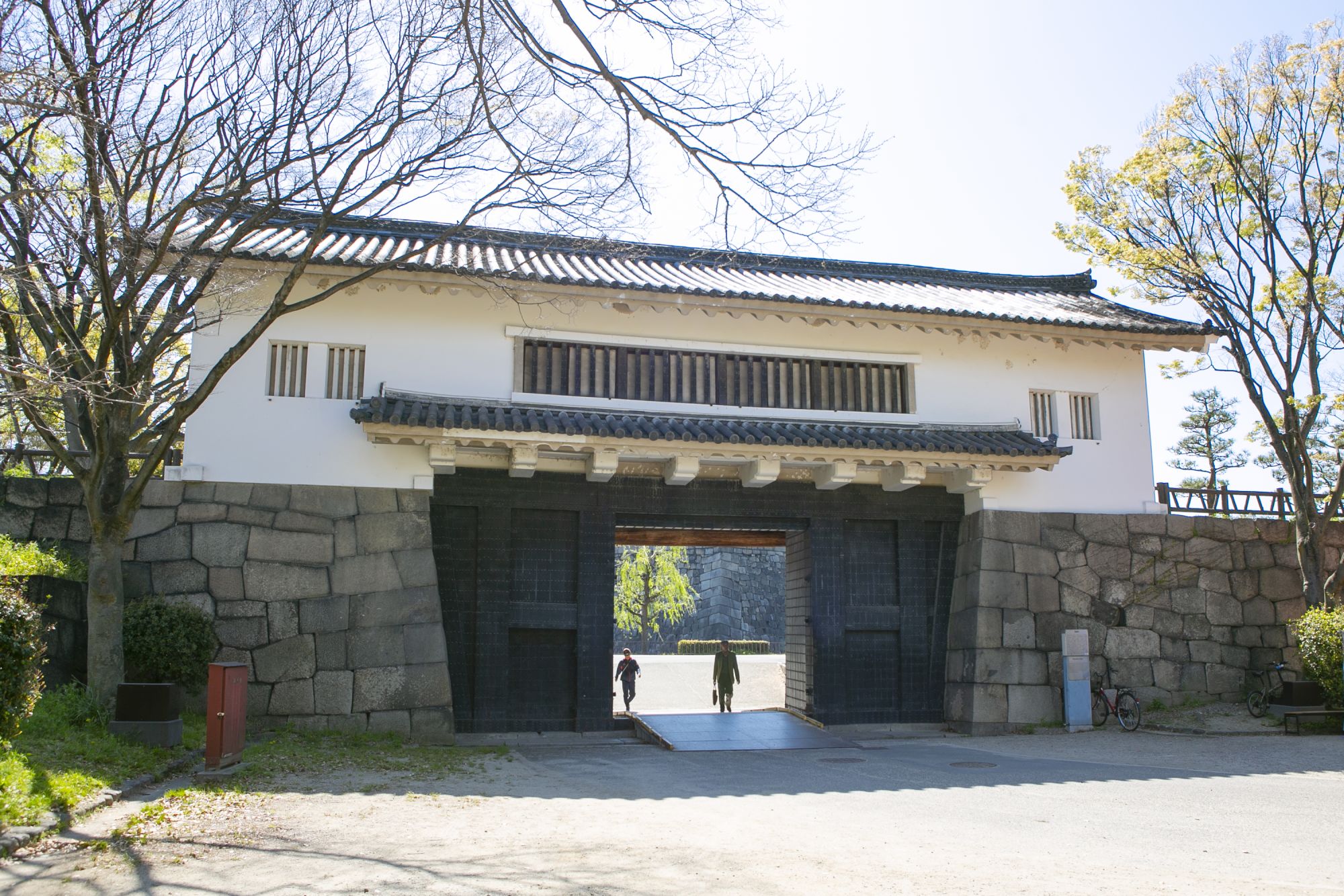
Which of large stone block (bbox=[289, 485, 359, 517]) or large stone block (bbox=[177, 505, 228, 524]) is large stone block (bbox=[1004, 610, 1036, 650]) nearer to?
large stone block (bbox=[289, 485, 359, 517])

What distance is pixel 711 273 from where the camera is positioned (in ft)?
52.0

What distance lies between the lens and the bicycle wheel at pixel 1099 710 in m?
14.2

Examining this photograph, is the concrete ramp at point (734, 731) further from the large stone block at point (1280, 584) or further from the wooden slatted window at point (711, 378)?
the large stone block at point (1280, 584)

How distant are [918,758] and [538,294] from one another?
25.6ft

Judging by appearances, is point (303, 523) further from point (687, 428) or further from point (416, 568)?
point (687, 428)

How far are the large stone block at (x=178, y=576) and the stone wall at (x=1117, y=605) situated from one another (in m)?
10.7

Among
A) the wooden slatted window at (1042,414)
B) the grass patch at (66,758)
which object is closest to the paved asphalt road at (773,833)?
the grass patch at (66,758)

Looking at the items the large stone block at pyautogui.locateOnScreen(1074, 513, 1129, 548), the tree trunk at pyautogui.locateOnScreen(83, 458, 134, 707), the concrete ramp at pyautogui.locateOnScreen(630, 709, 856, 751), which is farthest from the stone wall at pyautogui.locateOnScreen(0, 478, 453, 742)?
the large stone block at pyautogui.locateOnScreen(1074, 513, 1129, 548)

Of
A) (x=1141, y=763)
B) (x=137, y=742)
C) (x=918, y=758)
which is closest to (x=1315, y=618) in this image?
(x=1141, y=763)

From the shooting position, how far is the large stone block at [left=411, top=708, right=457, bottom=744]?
12.1m

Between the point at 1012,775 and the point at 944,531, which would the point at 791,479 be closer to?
the point at 944,531

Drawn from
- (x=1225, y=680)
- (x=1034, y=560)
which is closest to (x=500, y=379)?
(x=1034, y=560)

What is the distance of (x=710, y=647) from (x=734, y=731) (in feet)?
63.9

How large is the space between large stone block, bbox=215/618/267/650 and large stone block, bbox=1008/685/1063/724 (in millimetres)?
10469
